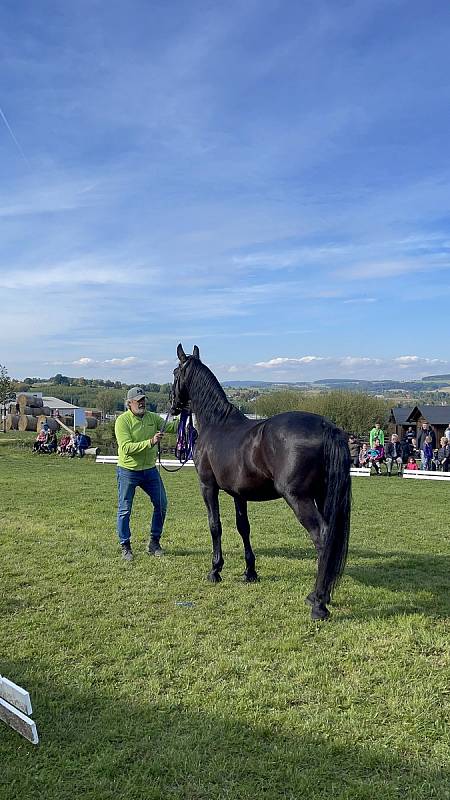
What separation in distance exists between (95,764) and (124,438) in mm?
4723

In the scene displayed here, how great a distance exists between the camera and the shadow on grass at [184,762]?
296 cm

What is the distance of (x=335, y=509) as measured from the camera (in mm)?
5367

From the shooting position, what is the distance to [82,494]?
13.6m

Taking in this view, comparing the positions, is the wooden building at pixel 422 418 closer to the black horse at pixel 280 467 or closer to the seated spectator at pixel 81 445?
the seated spectator at pixel 81 445

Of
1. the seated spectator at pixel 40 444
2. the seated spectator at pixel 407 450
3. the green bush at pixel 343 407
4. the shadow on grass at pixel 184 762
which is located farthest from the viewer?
the green bush at pixel 343 407

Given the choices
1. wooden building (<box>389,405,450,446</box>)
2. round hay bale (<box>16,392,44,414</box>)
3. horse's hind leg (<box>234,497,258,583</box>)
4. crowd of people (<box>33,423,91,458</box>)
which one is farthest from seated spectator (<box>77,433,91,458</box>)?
horse's hind leg (<box>234,497,258,583</box>)

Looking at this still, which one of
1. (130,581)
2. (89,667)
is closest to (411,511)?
(130,581)

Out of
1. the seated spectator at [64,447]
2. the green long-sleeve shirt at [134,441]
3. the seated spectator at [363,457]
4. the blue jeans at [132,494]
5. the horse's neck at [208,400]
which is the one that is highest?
the horse's neck at [208,400]

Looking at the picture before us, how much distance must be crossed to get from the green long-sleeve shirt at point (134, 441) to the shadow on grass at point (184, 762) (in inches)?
158

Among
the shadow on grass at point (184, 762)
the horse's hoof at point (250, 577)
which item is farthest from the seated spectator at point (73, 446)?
the shadow on grass at point (184, 762)

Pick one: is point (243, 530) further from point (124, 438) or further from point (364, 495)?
point (364, 495)

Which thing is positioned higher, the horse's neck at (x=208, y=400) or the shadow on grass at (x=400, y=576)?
the horse's neck at (x=208, y=400)

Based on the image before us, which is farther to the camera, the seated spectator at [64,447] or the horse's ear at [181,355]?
the seated spectator at [64,447]

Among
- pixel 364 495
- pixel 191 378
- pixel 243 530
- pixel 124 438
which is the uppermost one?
pixel 191 378
